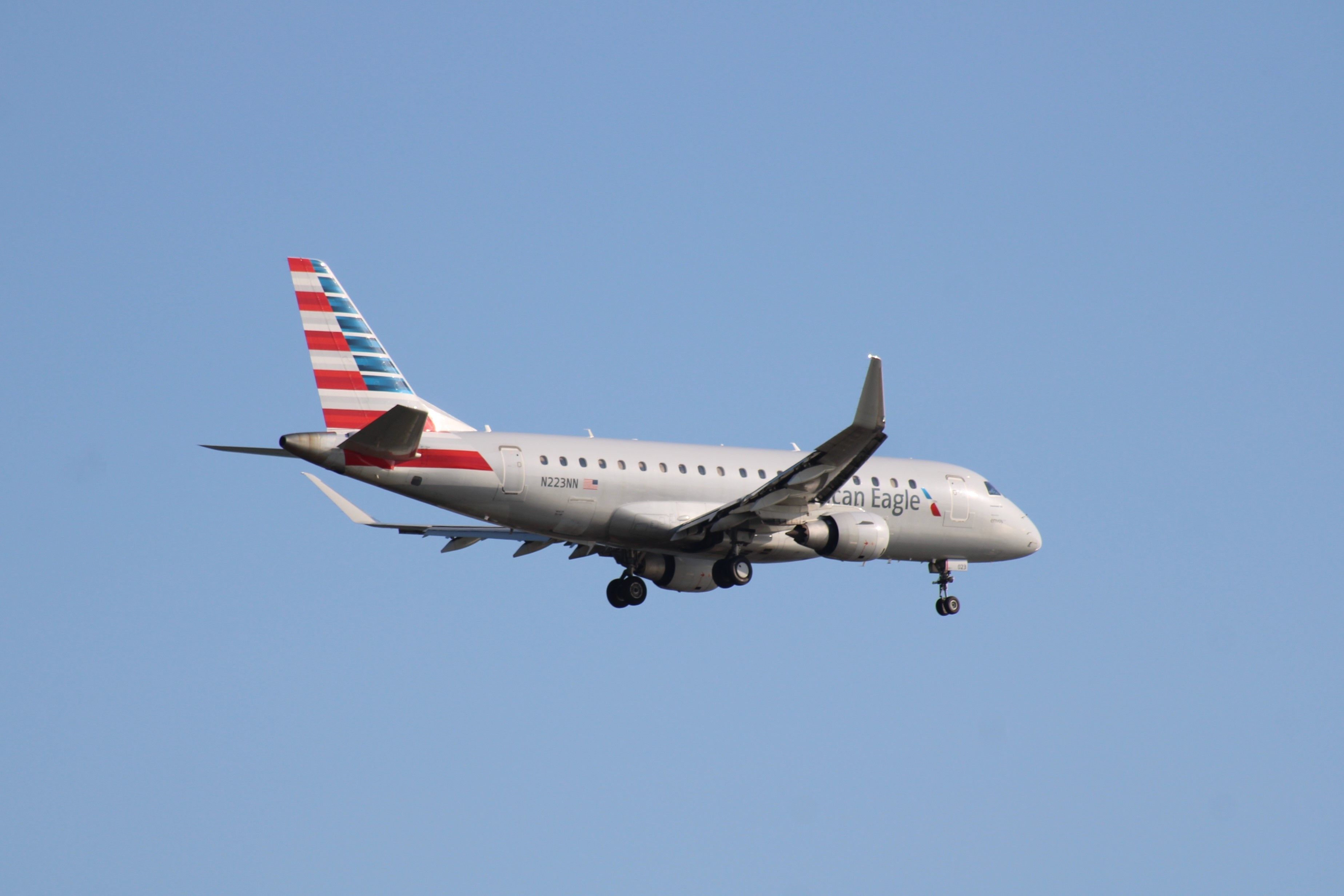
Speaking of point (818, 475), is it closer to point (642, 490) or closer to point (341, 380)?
point (642, 490)

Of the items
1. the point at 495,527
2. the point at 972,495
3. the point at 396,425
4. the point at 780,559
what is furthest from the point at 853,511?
the point at 396,425

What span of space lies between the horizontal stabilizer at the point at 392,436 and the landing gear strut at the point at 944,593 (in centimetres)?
1697

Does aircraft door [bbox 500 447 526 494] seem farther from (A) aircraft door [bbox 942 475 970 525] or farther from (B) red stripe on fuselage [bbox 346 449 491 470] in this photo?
(A) aircraft door [bbox 942 475 970 525]

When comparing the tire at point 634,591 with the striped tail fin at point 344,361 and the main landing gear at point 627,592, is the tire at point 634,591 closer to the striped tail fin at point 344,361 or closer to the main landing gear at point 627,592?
the main landing gear at point 627,592

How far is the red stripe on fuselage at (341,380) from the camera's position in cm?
3772

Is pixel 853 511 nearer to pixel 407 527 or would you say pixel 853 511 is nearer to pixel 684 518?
pixel 684 518

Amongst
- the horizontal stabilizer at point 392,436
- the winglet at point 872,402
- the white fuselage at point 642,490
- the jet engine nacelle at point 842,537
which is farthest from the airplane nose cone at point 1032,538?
the horizontal stabilizer at point 392,436

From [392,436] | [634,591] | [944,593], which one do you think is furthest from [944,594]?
[392,436]

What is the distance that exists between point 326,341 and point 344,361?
62 cm

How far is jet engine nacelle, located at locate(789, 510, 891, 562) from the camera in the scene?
4134 centimetres

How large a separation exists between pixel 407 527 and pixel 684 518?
7810 mm

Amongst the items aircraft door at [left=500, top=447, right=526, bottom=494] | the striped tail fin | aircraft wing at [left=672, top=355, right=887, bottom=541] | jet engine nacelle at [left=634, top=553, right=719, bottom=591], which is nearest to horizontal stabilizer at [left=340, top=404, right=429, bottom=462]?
the striped tail fin

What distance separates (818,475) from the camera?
38.8 m

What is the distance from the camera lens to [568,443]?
39.7 meters
